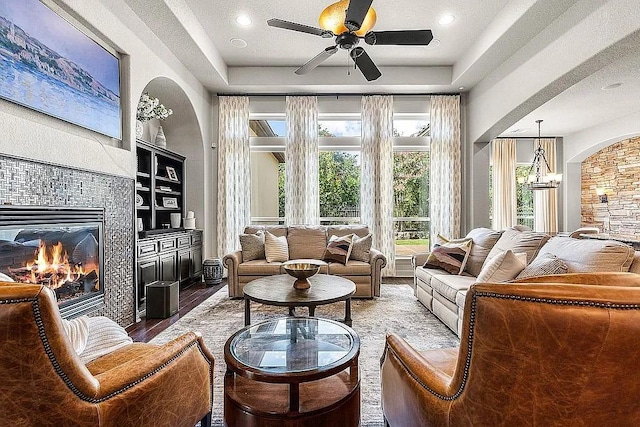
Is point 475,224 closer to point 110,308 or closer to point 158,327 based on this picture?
point 158,327

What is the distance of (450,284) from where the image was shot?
3102 millimetres

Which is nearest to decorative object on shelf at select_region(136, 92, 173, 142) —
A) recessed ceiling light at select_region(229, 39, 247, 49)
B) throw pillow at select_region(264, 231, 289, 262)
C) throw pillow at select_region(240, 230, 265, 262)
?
recessed ceiling light at select_region(229, 39, 247, 49)

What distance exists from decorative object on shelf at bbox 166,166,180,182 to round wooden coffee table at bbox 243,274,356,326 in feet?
8.77

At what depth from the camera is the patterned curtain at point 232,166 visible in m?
5.60

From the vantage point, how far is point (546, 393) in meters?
0.81

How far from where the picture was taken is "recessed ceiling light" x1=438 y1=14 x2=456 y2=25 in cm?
381

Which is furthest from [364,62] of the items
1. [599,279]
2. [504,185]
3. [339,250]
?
[504,185]

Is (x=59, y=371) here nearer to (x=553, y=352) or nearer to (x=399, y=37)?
(x=553, y=352)

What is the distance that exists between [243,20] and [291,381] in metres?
3.96

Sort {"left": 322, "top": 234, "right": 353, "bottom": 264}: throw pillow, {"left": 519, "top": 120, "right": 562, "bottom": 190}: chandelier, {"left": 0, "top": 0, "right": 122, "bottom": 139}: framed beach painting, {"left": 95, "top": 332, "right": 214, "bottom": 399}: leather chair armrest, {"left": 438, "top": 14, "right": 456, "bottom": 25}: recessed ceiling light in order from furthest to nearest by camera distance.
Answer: {"left": 519, "top": 120, "right": 562, "bottom": 190}: chandelier
{"left": 322, "top": 234, "right": 353, "bottom": 264}: throw pillow
{"left": 438, "top": 14, "right": 456, "bottom": 25}: recessed ceiling light
{"left": 0, "top": 0, "right": 122, "bottom": 139}: framed beach painting
{"left": 95, "top": 332, "right": 214, "bottom": 399}: leather chair armrest

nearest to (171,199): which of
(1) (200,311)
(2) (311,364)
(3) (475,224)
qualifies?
(1) (200,311)

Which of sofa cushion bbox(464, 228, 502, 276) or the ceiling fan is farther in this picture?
sofa cushion bbox(464, 228, 502, 276)

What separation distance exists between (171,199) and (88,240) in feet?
7.28

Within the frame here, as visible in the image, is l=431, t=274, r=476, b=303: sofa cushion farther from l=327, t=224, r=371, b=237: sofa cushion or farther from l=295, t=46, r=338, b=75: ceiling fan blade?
l=295, t=46, r=338, b=75: ceiling fan blade
